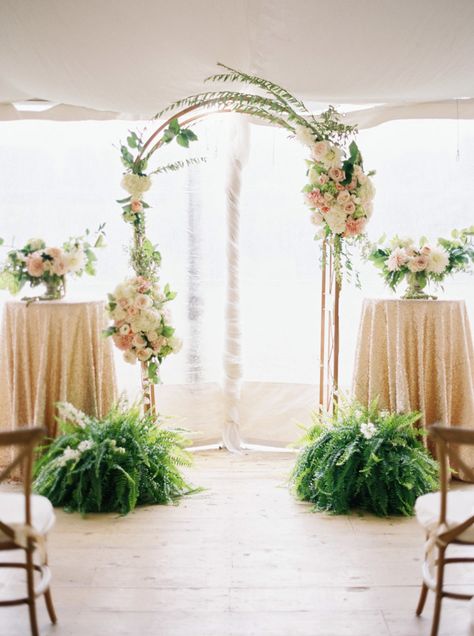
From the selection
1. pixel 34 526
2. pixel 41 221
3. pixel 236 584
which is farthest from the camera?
pixel 41 221

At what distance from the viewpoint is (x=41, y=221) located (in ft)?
16.5

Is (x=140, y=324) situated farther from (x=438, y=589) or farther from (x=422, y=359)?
(x=438, y=589)

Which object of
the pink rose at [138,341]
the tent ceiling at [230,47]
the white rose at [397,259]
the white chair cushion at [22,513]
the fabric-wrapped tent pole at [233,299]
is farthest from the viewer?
the fabric-wrapped tent pole at [233,299]

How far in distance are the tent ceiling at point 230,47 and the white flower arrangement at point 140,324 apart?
1.21 m

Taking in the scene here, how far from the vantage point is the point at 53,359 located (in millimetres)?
4160

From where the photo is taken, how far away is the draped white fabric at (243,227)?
5008mm

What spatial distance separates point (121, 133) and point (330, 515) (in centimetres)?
302

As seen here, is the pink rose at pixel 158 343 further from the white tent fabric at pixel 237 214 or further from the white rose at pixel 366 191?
the white rose at pixel 366 191

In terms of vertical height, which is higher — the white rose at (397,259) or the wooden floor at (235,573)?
the white rose at (397,259)

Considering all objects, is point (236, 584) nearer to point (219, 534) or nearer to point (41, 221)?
point (219, 534)

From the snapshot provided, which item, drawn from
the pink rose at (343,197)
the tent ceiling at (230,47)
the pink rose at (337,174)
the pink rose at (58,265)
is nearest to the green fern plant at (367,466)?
the pink rose at (343,197)

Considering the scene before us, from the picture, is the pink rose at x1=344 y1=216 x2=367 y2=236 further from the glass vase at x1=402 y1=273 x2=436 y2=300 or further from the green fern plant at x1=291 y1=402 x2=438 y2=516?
the green fern plant at x1=291 y1=402 x2=438 y2=516

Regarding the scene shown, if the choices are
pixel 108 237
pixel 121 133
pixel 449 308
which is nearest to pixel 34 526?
pixel 449 308

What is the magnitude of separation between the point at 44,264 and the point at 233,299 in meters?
1.48
